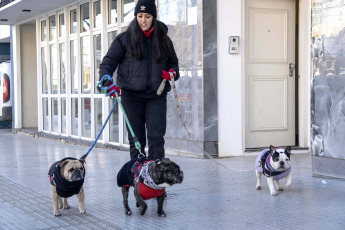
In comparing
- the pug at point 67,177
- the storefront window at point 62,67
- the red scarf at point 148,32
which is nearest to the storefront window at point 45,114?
the storefront window at point 62,67

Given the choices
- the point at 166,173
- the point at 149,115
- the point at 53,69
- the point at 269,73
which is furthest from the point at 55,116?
the point at 166,173

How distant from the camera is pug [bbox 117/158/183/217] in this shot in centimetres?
423

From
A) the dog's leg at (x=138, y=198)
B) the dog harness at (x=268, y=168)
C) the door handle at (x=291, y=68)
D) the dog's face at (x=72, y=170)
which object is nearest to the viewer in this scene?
the dog's leg at (x=138, y=198)

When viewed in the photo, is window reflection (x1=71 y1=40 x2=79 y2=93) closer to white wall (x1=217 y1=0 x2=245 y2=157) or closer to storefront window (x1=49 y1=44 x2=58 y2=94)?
storefront window (x1=49 y1=44 x2=58 y2=94)

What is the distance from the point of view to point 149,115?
17.6ft

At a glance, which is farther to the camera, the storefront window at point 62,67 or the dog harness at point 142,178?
the storefront window at point 62,67

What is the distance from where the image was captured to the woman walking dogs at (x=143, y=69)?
17.1ft

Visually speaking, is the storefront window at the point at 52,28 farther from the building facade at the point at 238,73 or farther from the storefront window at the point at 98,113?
the building facade at the point at 238,73

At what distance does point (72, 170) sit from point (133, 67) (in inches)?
48.6

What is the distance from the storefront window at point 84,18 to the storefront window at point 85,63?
0.22 metres

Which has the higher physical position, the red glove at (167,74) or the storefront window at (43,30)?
the storefront window at (43,30)

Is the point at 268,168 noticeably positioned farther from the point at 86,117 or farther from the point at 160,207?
the point at 86,117

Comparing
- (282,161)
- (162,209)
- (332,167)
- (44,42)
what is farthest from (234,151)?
(44,42)

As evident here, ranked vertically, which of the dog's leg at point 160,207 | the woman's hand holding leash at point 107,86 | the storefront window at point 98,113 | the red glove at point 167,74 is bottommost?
the dog's leg at point 160,207
